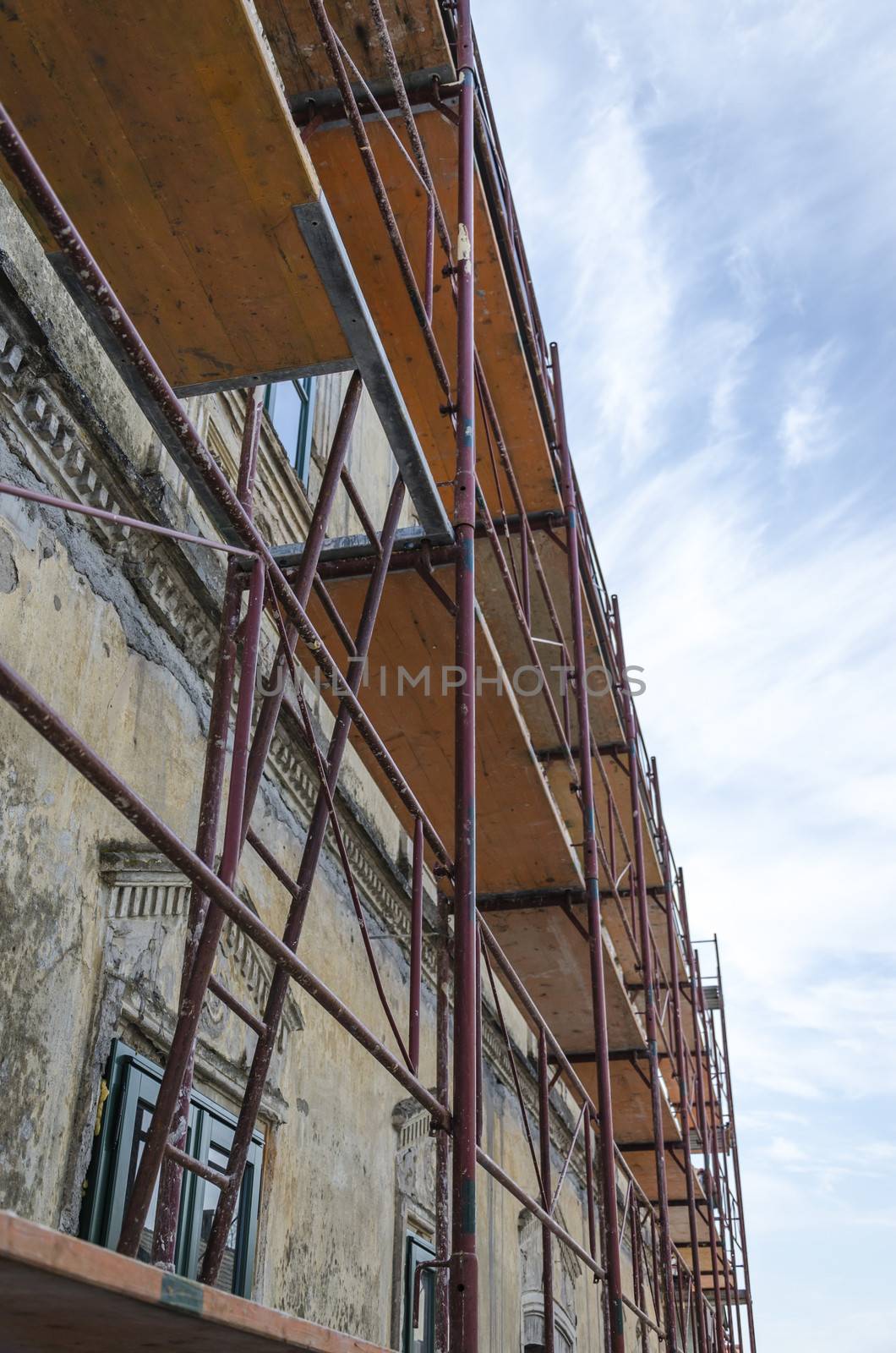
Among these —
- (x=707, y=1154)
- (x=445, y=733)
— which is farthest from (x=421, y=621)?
(x=707, y=1154)

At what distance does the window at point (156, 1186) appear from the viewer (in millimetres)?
4309

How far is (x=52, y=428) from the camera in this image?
4590 mm

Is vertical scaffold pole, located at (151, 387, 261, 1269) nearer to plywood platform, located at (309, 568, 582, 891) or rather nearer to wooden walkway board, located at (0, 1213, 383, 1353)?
plywood platform, located at (309, 568, 582, 891)

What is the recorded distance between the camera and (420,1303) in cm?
753

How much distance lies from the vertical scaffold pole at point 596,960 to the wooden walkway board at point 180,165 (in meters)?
3.77

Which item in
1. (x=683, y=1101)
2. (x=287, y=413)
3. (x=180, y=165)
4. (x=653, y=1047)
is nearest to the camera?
(x=180, y=165)

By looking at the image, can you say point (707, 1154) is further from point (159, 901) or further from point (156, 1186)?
point (159, 901)

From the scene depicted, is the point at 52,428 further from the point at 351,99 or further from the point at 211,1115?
the point at 211,1115

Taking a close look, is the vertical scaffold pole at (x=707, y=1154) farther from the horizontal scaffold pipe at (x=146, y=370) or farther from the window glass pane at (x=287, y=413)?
the horizontal scaffold pipe at (x=146, y=370)

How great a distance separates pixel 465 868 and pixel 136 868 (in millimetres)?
1202

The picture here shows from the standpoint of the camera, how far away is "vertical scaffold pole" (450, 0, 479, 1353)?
4246mm

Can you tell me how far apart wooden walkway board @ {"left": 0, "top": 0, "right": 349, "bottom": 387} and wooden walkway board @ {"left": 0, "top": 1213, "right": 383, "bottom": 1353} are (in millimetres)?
3188

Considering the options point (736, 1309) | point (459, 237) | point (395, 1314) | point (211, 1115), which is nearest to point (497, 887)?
point (395, 1314)

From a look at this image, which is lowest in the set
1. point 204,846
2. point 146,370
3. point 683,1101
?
point 204,846
